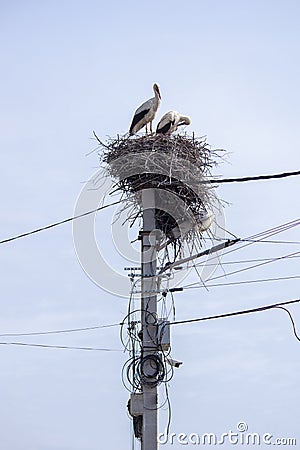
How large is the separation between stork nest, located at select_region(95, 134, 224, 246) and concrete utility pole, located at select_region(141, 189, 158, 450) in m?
0.27

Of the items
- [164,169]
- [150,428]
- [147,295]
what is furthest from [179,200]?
[150,428]

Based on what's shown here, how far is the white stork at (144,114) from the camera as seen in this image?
11.5 m

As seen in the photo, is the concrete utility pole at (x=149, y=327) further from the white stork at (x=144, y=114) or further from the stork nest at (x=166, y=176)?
the white stork at (x=144, y=114)

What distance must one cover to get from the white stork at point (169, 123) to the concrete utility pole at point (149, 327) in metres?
1.38

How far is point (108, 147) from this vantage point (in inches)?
415

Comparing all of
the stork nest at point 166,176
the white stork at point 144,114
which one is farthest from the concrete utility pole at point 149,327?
the white stork at point 144,114

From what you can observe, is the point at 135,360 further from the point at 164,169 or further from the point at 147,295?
the point at 164,169

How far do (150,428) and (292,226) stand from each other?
89.9 inches

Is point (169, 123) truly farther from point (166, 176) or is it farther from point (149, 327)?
point (149, 327)

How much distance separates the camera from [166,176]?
32.9 ft

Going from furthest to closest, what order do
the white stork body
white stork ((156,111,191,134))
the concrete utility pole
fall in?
white stork ((156,111,191,134)) < the white stork body < the concrete utility pole

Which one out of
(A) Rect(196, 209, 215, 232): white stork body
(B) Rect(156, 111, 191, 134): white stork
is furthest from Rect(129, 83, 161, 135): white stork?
(A) Rect(196, 209, 215, 232): white stork body

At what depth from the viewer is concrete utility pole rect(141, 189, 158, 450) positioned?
9.12 meters

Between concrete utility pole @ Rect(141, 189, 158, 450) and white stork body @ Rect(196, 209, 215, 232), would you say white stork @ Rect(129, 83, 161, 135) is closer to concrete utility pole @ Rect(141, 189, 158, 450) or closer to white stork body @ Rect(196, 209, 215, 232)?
white stork body @ Rect(196, 209, 215, 232)
